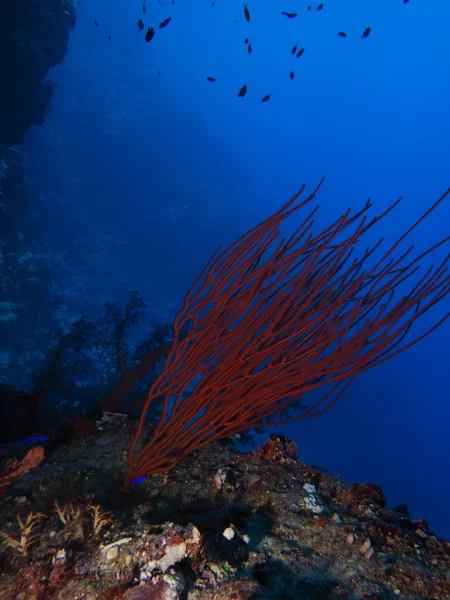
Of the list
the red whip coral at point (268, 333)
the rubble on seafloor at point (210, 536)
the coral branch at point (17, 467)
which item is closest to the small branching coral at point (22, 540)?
the rubble on seafloor at point (210, 536)

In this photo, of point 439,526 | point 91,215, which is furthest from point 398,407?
point 91,215

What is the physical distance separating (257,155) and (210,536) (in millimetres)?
107250

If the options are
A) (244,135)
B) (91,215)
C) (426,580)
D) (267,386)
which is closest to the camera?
(426,580)

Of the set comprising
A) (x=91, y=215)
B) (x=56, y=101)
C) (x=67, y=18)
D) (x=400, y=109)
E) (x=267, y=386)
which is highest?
(x=400, y=109)

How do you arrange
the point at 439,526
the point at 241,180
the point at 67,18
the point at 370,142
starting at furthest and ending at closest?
the point at 370,142 < the point at 241,180 < the point at 439,526 < the point at 67,18

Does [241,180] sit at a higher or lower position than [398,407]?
higher

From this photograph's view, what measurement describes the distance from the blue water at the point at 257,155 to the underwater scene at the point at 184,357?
441 millimetres

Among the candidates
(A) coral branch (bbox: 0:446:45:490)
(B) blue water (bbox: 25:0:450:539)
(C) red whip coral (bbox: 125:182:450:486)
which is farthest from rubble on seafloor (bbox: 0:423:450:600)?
(B) blue water (bbox: 25:0:450:539)

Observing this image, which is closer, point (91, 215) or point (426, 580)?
point (426, 580)

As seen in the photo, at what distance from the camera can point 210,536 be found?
181cm

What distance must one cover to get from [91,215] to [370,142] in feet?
393

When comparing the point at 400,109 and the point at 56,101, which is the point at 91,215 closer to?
the point at 56,101

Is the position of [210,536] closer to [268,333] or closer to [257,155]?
[268,333]

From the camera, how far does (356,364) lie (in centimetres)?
227
